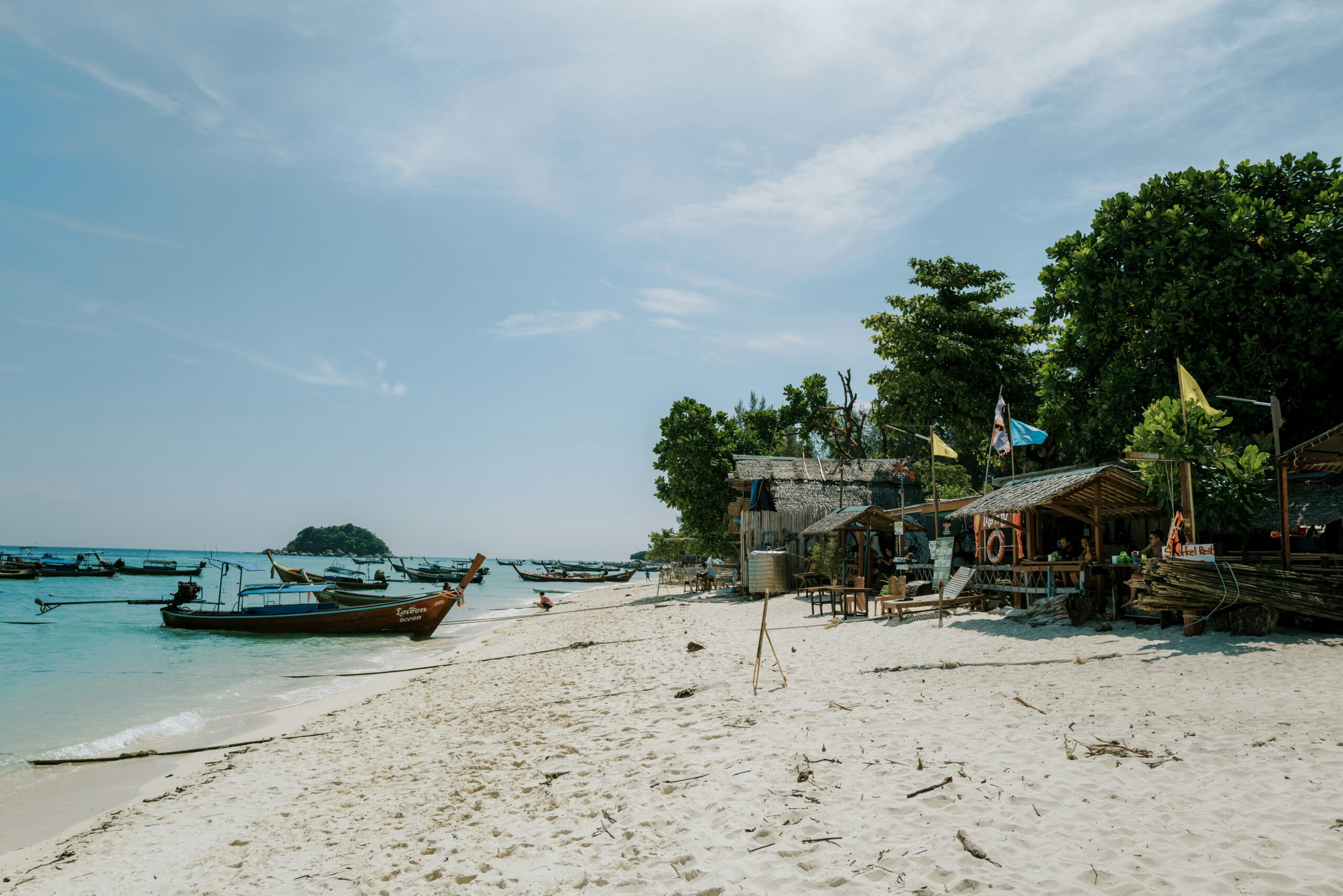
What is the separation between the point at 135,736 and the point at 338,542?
182459 mm

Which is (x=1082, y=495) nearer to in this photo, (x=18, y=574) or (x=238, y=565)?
(x=238, y=565)

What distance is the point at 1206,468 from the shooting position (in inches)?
491

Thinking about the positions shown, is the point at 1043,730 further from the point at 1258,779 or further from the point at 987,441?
the point at 987,441

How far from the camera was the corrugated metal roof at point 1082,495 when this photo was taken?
1292 cm

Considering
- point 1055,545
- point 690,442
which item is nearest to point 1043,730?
point 1055,545

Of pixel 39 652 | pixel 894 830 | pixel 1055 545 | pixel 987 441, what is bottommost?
pixel 39 652

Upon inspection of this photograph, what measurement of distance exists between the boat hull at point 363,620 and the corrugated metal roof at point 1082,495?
17.1 m

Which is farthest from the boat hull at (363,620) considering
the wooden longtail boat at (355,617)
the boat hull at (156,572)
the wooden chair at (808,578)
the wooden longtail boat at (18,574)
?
the boat hull at (156,572)

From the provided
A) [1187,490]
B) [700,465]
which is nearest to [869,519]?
[1187,490]

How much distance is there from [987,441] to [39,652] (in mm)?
33874

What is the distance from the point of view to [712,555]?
37.3 metres

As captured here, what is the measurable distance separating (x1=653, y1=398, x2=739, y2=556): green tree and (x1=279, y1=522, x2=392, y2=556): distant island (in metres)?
155

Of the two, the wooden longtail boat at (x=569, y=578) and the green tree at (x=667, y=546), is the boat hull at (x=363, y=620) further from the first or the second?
the wooden longtail boat at (x=569, y=578)

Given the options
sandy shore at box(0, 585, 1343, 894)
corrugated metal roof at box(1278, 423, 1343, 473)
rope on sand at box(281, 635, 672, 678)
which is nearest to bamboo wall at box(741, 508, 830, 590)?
rope on sand at box(281, 635, 672, 678)
